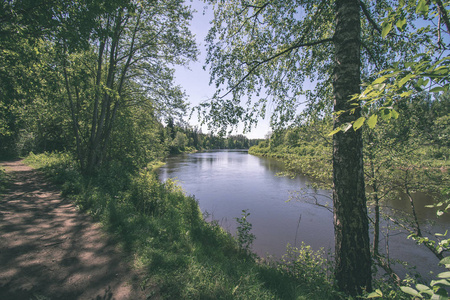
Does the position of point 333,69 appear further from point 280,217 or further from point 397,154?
point 280,217

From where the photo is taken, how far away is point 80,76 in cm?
498

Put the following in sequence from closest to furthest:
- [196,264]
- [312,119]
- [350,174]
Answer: [350,174]
[196,264]
[312,119]

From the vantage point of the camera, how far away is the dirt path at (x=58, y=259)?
269cm

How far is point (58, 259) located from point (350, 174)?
488cm

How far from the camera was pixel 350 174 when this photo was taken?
8.93 feet

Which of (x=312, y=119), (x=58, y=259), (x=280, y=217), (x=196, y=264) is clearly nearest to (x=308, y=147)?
(x=312, y=119)

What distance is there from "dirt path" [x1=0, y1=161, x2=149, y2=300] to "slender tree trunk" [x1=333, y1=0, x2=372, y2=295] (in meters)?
2.99

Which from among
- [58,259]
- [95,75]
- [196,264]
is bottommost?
[196,264]

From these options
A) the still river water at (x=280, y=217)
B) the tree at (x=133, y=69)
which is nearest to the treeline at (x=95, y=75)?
the tree at (x=133, y=69)

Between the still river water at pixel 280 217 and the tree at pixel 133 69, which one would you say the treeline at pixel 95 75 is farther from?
the still river water at pixel 280 217

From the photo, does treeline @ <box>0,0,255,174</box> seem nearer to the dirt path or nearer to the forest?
the forest

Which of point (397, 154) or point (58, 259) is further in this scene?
point (397, 154)

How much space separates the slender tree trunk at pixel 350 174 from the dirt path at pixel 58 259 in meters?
2.99

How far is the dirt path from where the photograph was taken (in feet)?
8.82
